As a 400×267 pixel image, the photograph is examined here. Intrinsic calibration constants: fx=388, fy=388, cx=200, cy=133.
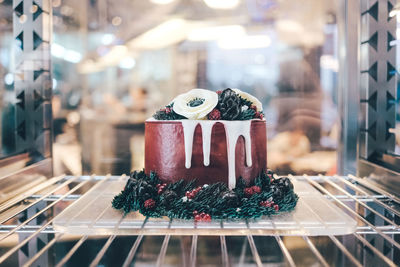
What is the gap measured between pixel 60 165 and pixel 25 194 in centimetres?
88

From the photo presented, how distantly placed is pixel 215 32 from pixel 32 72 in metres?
1.11

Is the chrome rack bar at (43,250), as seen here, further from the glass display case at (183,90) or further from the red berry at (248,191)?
the red berry at (248,191)

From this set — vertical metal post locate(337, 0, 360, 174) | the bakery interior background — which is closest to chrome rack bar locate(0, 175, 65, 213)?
the bakery interior background

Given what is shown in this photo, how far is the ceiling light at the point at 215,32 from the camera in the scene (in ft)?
6.94

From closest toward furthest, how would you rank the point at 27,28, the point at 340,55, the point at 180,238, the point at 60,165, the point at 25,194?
the point at 180,238, the point at 25,194, the point at 27,28, the point at 340,55, the point at 60,165

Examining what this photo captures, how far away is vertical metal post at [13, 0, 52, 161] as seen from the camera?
127 cm

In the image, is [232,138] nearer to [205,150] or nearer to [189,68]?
[205,150]

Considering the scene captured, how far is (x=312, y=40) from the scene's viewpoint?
7.04 feet

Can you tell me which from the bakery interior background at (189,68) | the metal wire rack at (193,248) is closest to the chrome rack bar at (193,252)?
the metal wire rack at (193,248)

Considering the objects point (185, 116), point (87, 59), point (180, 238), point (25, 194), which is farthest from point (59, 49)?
point (180, 238)

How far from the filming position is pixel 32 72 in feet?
4.23

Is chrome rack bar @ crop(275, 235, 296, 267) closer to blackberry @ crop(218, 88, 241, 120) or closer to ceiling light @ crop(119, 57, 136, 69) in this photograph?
blackberry @ crop(218, 88, 241, 120)

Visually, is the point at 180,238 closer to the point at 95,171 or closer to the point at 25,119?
the point at 25,119

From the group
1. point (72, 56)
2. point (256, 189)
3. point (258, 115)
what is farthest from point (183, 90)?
point (256, 189)
